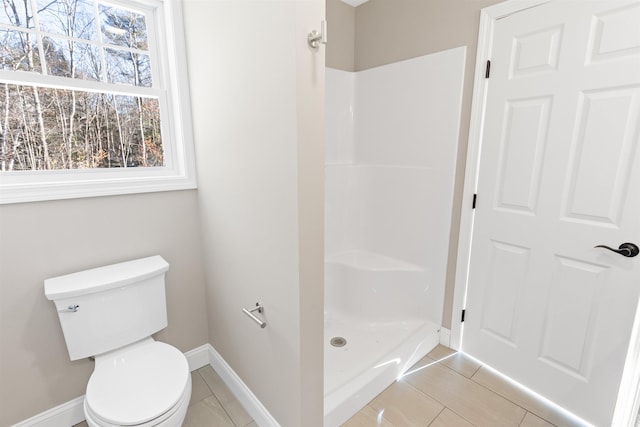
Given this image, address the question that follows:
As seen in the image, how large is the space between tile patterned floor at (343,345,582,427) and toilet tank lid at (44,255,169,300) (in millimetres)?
1278

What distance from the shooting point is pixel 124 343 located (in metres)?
1.46

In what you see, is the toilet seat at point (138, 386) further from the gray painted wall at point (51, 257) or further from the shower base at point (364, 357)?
the shower base at point (364, 357)

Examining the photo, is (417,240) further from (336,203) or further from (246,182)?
(246,182)

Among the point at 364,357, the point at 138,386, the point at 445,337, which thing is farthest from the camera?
the point at 445,337

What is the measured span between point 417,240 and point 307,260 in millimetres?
1320

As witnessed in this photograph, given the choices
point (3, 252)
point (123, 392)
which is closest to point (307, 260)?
point (123, 392)

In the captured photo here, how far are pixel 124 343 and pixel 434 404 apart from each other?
165 centimetres

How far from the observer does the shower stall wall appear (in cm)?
190

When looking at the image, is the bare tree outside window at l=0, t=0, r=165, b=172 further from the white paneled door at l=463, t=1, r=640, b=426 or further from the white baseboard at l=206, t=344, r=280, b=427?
the white paneled door at l=463, t=1, r=640, b=426

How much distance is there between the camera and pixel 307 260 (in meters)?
1.13

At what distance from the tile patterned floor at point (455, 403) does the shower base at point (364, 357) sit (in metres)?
0.07

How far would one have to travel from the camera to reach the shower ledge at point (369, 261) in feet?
7.43

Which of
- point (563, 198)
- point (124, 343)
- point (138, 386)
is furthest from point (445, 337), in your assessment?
point (124, 343)

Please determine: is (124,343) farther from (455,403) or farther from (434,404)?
(455,403)
